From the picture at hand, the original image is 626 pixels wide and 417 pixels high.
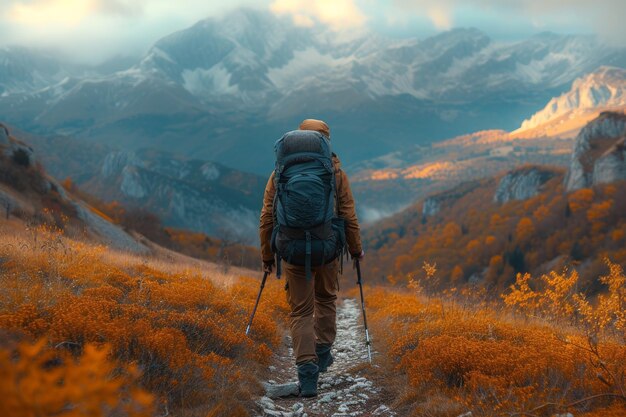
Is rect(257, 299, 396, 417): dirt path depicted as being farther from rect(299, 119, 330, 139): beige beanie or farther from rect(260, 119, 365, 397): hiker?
rect(299, 119, 330, 139): beige beanie

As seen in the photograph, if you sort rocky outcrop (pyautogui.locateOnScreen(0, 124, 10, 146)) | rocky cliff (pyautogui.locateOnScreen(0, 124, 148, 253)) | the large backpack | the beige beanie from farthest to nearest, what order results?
rocky outcrop (pyautogui.locateOnScreen(0, 124, 10, 146)) < rocky cliff (pyautogui.locateOnScreen(0, 124, 148, 253)) < the beige beanie < the large backpack

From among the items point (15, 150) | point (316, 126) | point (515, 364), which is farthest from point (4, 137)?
point (515, 364)

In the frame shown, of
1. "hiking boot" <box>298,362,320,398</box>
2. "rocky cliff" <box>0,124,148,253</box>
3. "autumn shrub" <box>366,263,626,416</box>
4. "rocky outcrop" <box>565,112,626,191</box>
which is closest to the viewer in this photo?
"autumn shrub" <box>366,263,626,416</box>

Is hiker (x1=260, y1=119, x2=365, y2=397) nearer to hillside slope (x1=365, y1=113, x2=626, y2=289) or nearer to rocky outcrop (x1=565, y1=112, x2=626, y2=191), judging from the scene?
hillside slope (x1=365, y1=113, x2=626, y2=289)

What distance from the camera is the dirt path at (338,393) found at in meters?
6.63

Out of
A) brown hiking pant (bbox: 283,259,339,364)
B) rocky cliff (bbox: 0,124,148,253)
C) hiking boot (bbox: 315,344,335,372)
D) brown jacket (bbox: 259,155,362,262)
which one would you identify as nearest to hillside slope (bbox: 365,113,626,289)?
rocky cliff (bbox: 0,124,148,253)

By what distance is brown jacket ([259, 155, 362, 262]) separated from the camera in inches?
300

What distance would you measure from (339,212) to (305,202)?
3.19ft

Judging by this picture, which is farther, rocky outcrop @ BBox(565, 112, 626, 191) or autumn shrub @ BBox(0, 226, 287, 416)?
rocky outcrop @ BBox(565, 112, 626, 191)

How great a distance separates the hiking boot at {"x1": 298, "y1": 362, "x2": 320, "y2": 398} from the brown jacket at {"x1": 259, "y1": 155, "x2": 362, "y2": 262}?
1.79 m

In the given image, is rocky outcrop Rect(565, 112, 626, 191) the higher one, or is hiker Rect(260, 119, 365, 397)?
rocky outcrop Rect(565, 112, 626, 191)

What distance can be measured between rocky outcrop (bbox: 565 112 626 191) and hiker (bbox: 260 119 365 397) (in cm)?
17209

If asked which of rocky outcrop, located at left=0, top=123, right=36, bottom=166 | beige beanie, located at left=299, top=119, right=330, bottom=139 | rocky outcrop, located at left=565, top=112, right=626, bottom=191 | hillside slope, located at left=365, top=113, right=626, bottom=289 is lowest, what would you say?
hillside slope, located at left=365, top=113, right=626, bottom=289

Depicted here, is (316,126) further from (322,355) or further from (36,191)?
(36,191)
